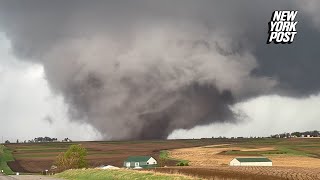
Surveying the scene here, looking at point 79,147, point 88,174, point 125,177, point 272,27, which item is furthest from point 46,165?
point 272,27

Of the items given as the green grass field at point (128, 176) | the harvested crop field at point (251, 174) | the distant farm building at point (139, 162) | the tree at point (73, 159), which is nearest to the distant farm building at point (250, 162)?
the distant farm building at point (139, 162)

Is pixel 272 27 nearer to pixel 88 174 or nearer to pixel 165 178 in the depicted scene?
pixel 165 178

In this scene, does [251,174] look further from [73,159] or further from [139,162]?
[139,162]

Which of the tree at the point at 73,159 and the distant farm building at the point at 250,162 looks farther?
the distant farm building at the point at 250,162

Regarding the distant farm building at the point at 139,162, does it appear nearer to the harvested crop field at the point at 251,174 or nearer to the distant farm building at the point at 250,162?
the distant farm building at the point at 250,162

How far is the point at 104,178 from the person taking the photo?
77.4 m

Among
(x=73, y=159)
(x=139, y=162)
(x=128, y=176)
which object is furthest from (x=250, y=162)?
(x=128, y=176)

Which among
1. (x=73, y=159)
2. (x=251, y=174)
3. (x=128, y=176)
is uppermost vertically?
(x=73, y=159)

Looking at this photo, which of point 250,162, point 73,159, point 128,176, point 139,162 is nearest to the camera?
point 128,176

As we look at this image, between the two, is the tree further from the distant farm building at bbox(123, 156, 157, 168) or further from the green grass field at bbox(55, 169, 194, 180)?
the green grass field at bbox(55, 169, 194, 180)

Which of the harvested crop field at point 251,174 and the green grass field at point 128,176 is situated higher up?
the green grass field at point 128,176

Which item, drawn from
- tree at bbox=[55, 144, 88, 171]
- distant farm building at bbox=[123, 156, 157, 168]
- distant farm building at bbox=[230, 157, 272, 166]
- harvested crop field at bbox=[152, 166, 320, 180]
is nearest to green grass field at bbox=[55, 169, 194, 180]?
harvested crop field at bbox=[152, 166, 320, 180]

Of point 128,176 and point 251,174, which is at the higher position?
point 128,176

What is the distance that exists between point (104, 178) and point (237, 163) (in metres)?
103
